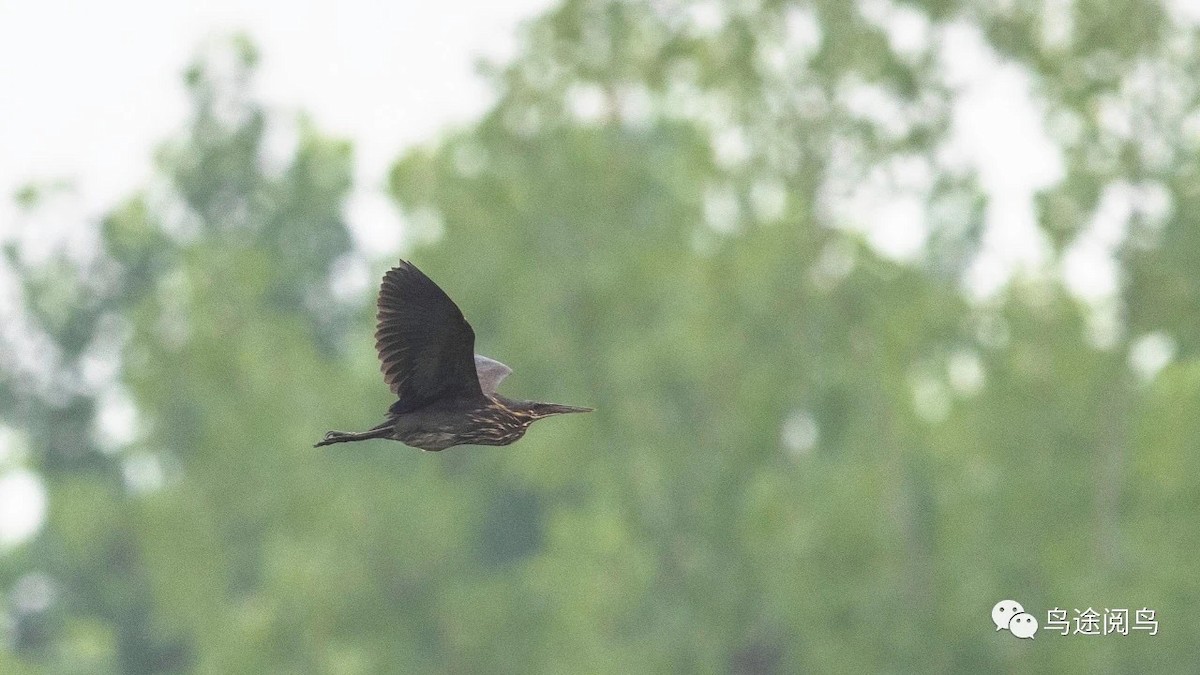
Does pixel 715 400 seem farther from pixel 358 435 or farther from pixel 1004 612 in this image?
pixel 358 435

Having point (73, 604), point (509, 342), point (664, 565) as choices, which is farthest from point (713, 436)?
point (73, 604)

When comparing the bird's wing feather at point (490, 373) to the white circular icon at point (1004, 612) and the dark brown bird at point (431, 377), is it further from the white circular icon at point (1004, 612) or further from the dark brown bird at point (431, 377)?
the white circular icon at point (1004, 612)

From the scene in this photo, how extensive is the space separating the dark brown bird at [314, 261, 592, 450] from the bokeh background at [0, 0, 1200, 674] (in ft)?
47.9


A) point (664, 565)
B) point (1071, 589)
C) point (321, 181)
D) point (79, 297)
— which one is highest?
point (321, 181)

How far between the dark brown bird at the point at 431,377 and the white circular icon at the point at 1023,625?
49.9 ft

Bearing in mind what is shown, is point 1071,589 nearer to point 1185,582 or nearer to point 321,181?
point 1185,582

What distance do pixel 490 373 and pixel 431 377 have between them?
4.24ft

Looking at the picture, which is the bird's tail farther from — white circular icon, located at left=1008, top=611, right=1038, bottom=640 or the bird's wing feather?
white circular icon, located at left=1008, top=611, right=1038, bottom=640

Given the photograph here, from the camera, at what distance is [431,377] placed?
1051 centimetres

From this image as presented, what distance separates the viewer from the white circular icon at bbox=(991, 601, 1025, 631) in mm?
25227

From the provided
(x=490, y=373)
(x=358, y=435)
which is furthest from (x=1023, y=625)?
(x=358, y=435)

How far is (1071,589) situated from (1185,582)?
3.37ft

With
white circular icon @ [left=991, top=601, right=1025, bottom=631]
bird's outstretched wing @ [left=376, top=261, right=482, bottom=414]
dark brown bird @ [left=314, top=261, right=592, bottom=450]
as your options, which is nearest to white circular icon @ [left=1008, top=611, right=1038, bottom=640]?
white circular icon @ [left=991, top=601, right=1025, bottom=631]

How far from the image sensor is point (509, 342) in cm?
3303
